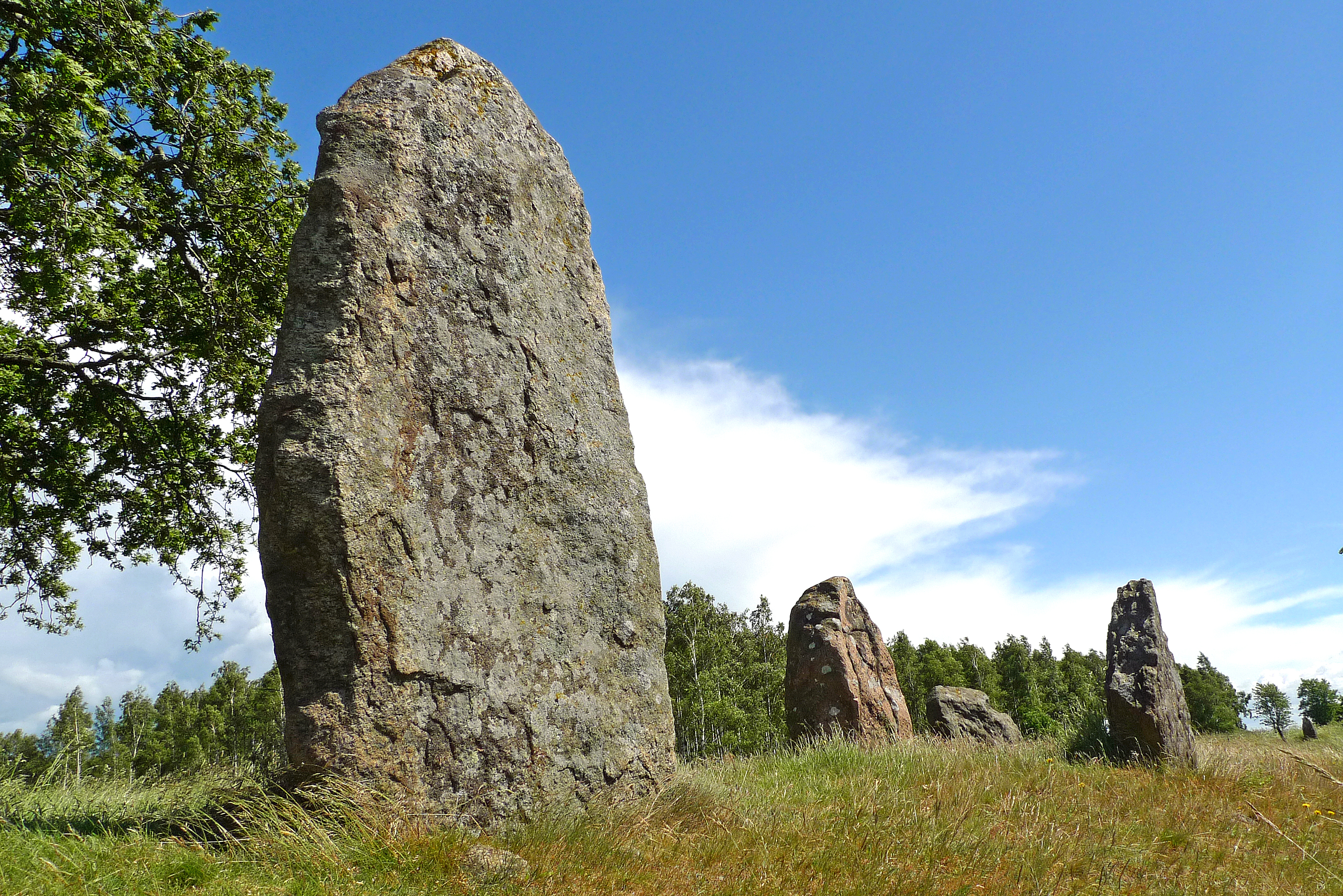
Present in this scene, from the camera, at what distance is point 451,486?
5.20 m

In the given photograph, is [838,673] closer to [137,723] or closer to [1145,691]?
[1145,691]

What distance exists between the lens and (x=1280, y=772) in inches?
363

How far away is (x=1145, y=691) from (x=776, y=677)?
35.4 metres

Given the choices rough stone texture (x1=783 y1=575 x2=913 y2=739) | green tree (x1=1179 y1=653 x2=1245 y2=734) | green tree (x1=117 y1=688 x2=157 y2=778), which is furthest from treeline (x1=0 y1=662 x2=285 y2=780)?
green tree (x1=1179 y1=653 x2=1245 y2=734)

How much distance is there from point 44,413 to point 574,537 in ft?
32.3

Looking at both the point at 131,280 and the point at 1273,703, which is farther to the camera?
the point at 1273,703

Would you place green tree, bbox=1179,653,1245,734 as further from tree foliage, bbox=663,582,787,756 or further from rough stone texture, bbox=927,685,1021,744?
rough stone texture, bbox=927,685,1021,744

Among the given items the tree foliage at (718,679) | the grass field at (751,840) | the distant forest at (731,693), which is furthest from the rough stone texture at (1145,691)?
the tree foliage at (718,679)

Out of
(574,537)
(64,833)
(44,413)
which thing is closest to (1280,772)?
(574,537)

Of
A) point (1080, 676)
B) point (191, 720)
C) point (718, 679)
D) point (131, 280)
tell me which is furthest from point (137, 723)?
point (1080, 676)

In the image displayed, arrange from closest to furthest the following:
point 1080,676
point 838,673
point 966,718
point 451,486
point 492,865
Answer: point 492,865 < point 451,486 < point 838,673 < point 966,718 < point 1080,676

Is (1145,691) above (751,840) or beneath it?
above

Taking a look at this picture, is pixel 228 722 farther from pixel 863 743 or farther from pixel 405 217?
pixel 405 217

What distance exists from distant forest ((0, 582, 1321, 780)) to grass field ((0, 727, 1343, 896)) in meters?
21.2
